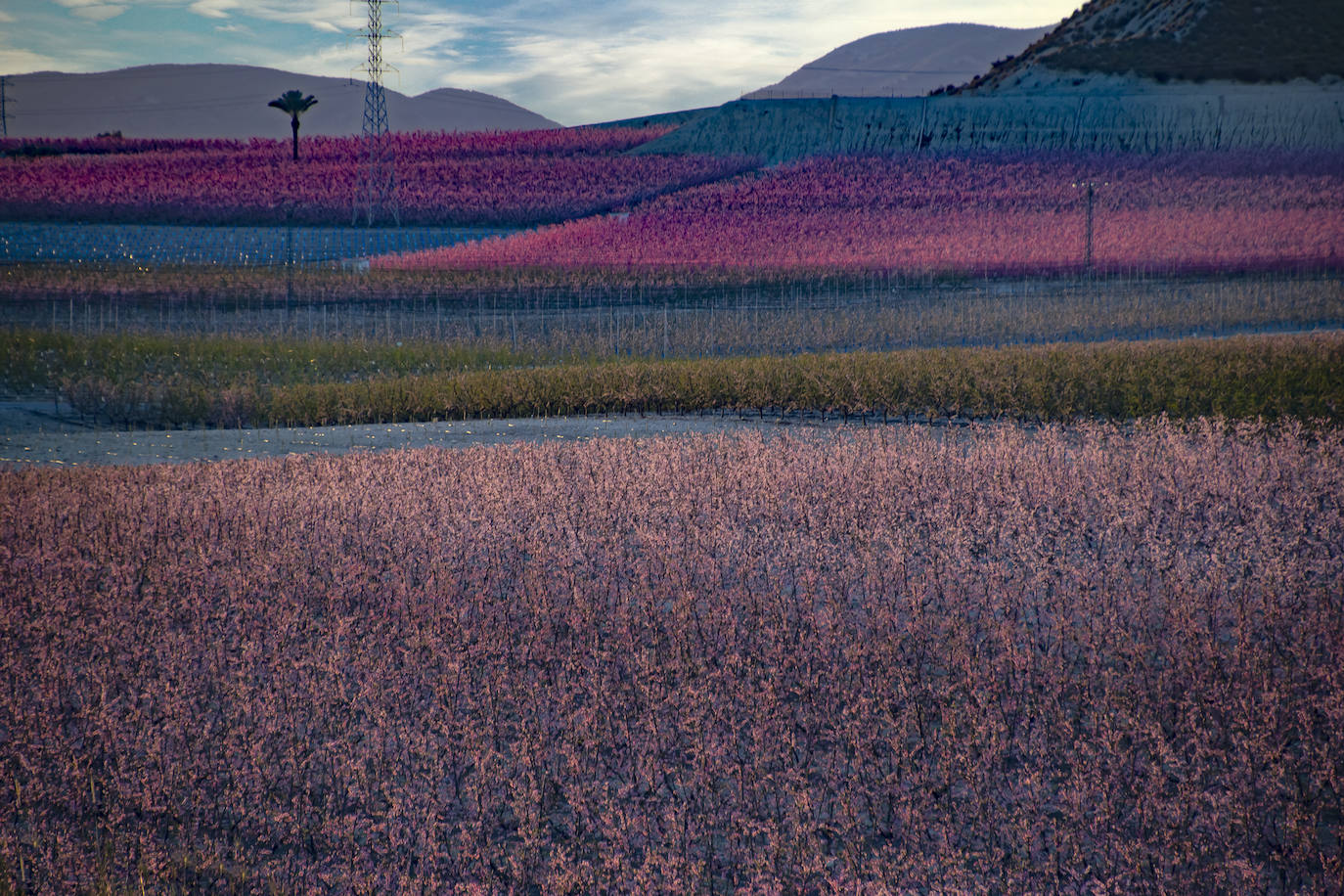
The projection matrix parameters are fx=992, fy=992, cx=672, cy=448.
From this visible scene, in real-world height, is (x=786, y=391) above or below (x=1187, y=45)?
below

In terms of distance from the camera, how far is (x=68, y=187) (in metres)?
40.5

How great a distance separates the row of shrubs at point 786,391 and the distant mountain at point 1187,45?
2128 inches

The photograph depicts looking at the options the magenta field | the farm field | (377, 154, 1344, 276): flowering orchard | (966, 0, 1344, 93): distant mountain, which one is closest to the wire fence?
(377, 154, 1344, 276): flowering orchard

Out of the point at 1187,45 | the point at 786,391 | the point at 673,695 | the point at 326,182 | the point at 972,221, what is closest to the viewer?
the point at 673,695

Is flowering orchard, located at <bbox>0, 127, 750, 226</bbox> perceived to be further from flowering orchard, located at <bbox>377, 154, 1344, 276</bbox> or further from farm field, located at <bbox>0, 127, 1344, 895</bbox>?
farm field, located at <bbox>0, 127, 1344, 895</bbox>

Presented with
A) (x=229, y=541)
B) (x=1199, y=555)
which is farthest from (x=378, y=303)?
Result: (x=1199, y=555)

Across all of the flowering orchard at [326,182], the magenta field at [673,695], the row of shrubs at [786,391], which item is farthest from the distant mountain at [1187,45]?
the magenta field at [673,695]

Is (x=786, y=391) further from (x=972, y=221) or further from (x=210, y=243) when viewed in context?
(x=210, y=243)

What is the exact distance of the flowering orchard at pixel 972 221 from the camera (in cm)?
3083

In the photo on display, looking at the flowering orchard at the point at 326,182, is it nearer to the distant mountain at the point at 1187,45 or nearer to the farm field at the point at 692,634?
the farm field at the point at 692,634

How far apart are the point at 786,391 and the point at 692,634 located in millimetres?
8807

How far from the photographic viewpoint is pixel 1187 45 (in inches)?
2562

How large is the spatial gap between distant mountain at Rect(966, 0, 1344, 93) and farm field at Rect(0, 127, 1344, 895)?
55.0 m

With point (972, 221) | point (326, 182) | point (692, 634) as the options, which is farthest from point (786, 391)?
point (326, 182)
